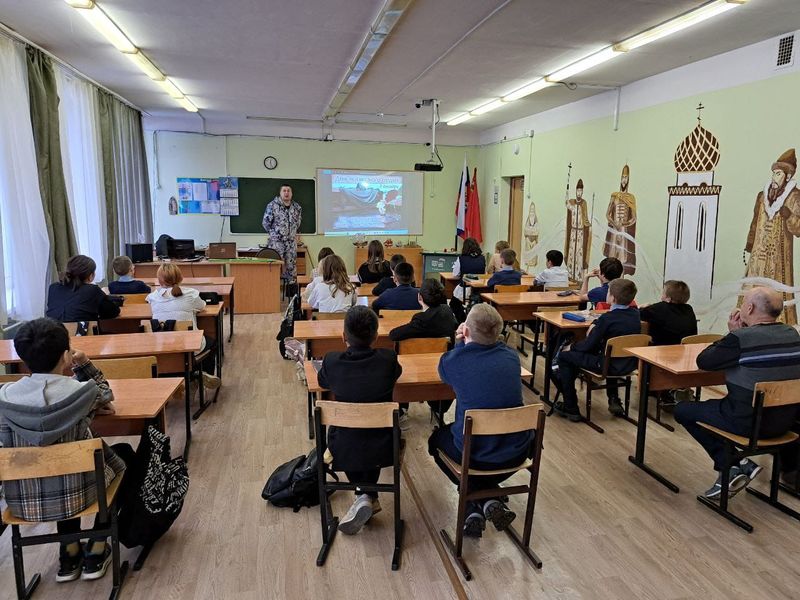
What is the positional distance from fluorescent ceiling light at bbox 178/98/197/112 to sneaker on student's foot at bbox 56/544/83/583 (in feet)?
23.8

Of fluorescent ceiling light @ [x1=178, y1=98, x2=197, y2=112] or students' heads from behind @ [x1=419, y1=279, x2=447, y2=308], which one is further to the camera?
fluorescent ceiling light @ [x1=178, y1=98, x2=197, y2=112]

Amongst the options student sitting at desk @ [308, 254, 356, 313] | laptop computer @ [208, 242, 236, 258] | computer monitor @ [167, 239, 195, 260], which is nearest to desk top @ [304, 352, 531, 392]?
student sitting at desk @ [308, 254, 356, 313]

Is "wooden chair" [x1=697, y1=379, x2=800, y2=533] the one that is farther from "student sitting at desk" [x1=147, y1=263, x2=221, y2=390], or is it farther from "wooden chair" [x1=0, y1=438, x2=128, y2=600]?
"student sitting at desk" [x1=147, y1=263, x2=221, y2=390]

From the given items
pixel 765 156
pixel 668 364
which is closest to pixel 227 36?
pixel 668 364

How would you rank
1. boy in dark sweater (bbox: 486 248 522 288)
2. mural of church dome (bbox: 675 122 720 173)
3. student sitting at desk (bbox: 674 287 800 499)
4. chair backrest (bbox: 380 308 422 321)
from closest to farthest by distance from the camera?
student sitting at desk (bbox: 674 287 800 499)
chair backrest (bbox: 380 308 422 321)
mural of church dome (bbox: 675 122 720 173)
boy in dark sweater (bbox: 486 248 522 288)

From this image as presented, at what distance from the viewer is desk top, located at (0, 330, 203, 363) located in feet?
11.5

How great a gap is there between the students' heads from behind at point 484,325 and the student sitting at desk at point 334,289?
2.50 metres

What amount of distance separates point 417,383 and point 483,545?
896mm

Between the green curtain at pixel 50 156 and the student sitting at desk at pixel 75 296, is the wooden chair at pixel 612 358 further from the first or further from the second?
the green curtain at pixel 50 156

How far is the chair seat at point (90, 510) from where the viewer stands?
7.06 feet

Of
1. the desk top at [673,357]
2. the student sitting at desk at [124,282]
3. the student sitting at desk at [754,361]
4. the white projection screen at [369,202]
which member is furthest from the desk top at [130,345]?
the white projection screen at [369,202]

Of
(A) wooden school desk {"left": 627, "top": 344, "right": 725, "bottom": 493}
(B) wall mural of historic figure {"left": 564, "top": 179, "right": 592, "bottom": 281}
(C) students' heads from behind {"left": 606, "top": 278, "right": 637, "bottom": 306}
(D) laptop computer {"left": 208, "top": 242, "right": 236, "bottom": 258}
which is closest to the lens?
Result: (A) wooden school desk {"left": 627, "top": 344, "right": 725, "bottom": 493}

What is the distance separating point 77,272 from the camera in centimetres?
431

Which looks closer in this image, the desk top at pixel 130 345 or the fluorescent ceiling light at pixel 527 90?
the desk top at pixel 130 345
